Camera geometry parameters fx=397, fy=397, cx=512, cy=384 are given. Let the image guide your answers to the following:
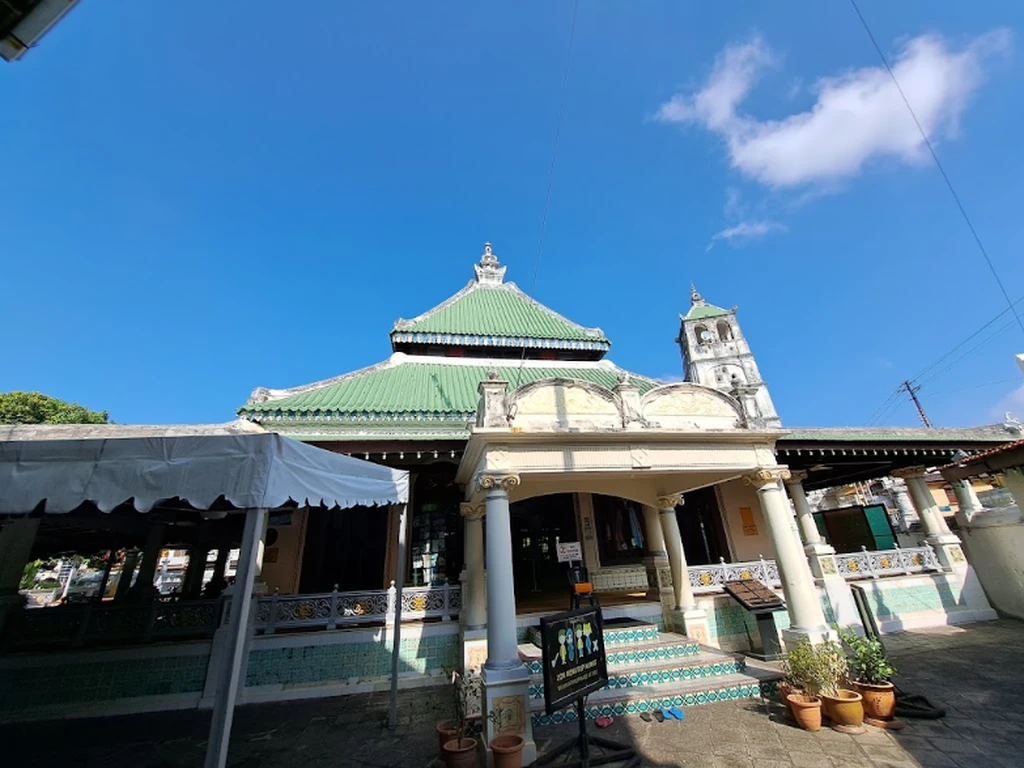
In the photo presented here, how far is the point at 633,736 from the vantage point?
502 centimetres

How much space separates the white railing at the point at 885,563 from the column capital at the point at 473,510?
9.37 m

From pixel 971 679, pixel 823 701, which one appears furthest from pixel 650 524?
pixel 971 679

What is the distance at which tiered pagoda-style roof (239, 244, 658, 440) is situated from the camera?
891 centimetres

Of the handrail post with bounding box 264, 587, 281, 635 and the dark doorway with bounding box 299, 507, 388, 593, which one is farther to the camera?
the dark doorway with bounding box 299, 507, 388, 593

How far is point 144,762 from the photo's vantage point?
16.2 feet

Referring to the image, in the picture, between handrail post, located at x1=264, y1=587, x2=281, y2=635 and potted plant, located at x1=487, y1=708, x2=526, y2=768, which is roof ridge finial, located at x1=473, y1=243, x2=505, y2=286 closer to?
handrail post, located at x1=264, y1=587, x2=281, y2=635

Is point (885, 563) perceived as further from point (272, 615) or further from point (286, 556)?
point (286, 556)

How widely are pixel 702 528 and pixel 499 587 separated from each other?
950 cm

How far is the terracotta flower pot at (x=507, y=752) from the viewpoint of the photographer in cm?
422

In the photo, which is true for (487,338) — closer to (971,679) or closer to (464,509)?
(464,509)

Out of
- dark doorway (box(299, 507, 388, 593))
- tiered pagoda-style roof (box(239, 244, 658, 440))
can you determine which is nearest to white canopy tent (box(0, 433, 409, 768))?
tiered pagoda-style roof (box(239, 244, 658, 440))

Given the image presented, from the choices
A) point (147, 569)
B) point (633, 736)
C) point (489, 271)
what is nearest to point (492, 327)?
point (489, 271)

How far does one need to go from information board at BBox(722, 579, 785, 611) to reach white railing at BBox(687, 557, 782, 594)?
18.9 inches

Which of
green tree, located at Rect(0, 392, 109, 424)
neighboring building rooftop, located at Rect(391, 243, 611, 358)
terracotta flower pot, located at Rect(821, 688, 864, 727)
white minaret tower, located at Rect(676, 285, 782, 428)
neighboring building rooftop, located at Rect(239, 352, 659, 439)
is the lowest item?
terracotta flower pot, located at Rect(821, 688, 864, 727)
